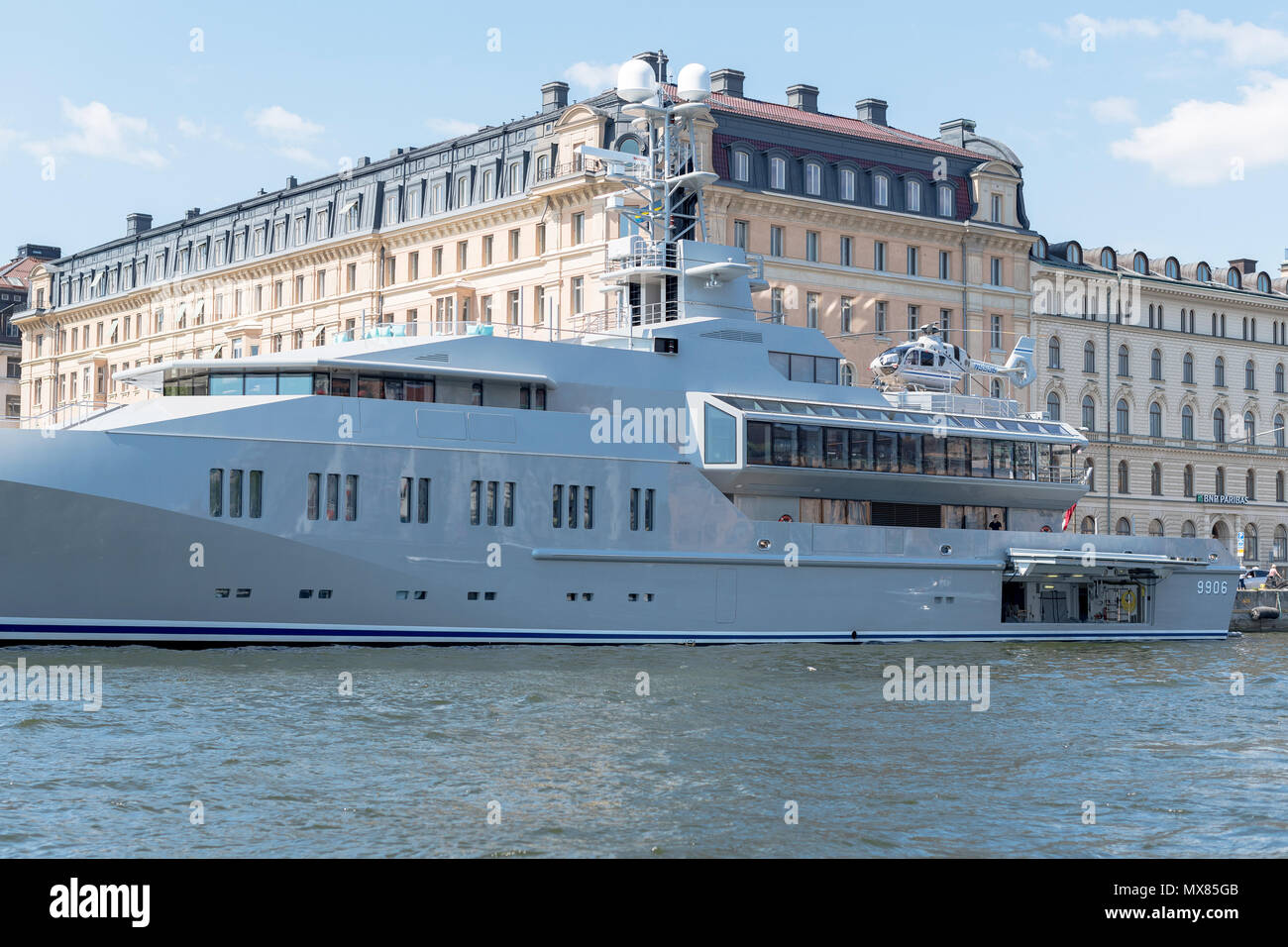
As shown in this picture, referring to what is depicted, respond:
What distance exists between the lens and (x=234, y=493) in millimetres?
24438

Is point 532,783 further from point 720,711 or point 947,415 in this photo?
point 947,415

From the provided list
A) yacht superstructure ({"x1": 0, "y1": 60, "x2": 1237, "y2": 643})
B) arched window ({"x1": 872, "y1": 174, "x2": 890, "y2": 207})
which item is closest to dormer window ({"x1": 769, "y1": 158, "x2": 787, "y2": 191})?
arched window ({"x1": 872, "y1": 174, "x2": 890, "y2": 207})

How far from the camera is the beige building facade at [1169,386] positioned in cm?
6919

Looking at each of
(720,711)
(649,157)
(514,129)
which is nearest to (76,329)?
(514,129)

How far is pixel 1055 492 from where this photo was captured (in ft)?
114

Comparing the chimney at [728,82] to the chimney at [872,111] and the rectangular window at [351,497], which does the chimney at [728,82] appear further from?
the rectangular window at [351,497]

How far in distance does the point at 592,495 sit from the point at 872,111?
43.9 metres

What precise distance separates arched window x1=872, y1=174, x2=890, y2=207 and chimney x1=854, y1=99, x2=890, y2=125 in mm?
6168

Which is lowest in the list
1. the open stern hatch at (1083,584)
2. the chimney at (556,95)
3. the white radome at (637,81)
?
the open stern hatch at (1083,584)

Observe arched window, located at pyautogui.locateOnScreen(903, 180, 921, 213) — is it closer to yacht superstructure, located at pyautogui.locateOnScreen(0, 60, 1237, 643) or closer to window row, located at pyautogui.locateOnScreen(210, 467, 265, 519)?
yacht superstructure, located at pyautogui.locateOnScreen(0, 60, 1237, 643)

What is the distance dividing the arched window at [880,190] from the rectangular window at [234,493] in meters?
41.4

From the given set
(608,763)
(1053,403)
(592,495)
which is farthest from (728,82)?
(608,763)

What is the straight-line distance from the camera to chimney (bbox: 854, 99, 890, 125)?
66.9 metres

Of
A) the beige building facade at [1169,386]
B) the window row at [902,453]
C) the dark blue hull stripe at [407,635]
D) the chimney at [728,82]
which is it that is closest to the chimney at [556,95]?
the chimney at [728,82]
